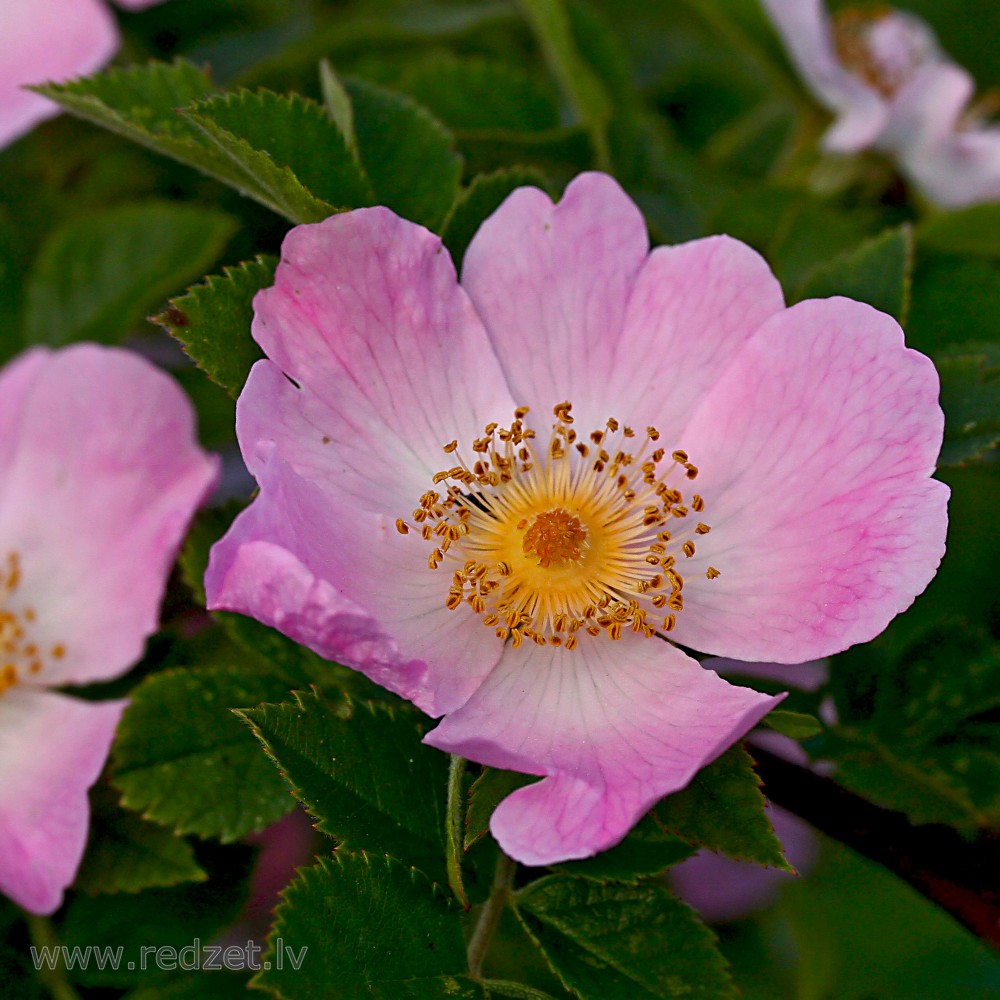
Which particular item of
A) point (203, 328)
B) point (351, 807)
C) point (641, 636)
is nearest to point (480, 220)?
point (203, 328)

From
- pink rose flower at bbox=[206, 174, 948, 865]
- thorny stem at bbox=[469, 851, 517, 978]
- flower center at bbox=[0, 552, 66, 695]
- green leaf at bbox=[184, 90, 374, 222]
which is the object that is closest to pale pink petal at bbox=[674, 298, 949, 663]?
pink rose flower at bbox=[206, 174, 948, 865]

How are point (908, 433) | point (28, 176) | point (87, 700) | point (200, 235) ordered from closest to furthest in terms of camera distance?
point (908, 433), point (87, 700), point (200, 235), point (28, 176)

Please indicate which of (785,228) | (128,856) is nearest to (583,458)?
(785,228)

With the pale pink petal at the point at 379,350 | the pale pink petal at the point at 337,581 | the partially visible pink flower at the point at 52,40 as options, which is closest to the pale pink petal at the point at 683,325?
the pale pink petal at the point at 379,350

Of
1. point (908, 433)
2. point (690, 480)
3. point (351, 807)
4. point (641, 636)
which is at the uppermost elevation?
point (908, 433)

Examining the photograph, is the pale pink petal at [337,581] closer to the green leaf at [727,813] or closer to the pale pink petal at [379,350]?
the pale pink petal at [379,350]

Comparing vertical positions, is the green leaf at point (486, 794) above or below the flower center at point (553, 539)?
below

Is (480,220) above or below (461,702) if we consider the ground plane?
above

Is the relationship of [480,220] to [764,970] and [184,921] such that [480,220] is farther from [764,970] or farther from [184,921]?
[764,970]
